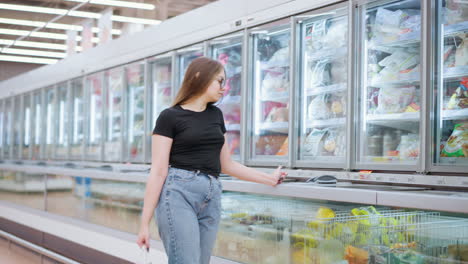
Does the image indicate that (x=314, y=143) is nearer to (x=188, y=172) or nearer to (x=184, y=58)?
(x=188, y=172)

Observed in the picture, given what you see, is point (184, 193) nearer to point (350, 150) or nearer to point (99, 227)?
point (350, 150)

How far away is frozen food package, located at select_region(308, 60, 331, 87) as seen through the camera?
364 cm

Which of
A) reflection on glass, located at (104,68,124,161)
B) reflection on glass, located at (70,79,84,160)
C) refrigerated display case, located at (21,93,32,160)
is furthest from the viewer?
refrigerated display case, located at (21,93,32,160)

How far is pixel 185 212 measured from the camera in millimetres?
2258

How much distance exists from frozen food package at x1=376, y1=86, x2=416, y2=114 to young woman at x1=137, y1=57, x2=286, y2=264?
1.24 meters

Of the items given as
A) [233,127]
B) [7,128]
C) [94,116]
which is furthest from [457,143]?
[7,128]

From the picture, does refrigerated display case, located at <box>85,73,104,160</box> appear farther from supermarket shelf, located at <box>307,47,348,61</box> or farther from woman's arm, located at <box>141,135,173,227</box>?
woman's arm, located at <box>141,135,173,227</box>

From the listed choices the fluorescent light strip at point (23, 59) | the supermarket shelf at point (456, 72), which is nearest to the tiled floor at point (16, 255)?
the supermarket shelf at point (456, 72)

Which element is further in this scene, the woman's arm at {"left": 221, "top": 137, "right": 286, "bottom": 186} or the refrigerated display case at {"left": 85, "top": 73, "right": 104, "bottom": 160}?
the refrigerated display case at {"left": 85, "top": 73, "right": 104, "bottom": 160}

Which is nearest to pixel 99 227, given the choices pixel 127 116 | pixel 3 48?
pixel 127 116

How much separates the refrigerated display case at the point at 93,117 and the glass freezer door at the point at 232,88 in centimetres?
250

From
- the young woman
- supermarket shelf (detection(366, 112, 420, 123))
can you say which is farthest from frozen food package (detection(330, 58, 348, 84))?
the young woman

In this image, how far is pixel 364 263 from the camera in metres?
2.66

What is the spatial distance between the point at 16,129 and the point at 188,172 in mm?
8662
